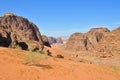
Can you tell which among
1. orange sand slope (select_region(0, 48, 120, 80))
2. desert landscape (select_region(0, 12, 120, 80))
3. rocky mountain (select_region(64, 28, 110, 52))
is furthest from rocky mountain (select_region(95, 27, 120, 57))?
rocky mountain (select_region(64, 28, 110, 52))

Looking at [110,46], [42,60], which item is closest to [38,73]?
[42,60]

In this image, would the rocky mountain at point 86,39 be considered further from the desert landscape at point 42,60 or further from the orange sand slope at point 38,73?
the orange sand slope at point 38,73

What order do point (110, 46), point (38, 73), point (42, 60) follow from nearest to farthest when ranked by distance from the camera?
1. point (38, 73)
2. point (42, 60)
3. point (110, 46)

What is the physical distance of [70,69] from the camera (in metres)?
17.4

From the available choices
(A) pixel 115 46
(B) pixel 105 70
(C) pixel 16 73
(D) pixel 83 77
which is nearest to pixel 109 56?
(A) pixel 115 46

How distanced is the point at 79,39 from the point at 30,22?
49220 mm

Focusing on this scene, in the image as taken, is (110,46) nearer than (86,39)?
Yes

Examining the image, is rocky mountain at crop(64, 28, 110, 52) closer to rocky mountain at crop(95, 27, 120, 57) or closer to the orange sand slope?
rocky mountain at crop(95, 27, 120, 57)

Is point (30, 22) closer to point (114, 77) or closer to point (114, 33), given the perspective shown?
point (114, 33)

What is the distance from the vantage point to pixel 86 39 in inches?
4274

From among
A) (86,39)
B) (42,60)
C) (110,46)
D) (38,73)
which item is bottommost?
(38,73)

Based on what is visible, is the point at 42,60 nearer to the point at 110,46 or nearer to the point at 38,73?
the point at 38,73

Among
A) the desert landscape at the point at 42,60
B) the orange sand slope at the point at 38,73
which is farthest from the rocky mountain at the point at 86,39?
the orange sand slope at the point at 38,73

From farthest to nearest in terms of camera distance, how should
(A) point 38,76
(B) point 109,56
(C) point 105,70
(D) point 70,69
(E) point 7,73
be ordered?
(B) point 109,56 → (C) point 105,70 → (D) point 70,69 → (A) point 38,76 → (E) point 7,73
